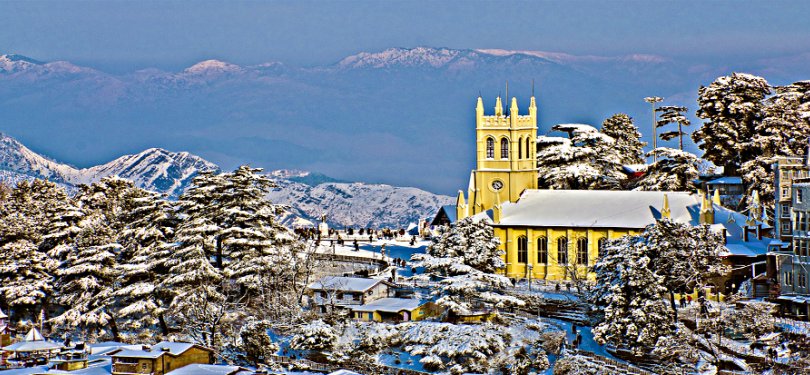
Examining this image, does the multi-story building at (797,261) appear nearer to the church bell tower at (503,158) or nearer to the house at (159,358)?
the church bell tower at (503,158)

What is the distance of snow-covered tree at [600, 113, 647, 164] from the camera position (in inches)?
4183

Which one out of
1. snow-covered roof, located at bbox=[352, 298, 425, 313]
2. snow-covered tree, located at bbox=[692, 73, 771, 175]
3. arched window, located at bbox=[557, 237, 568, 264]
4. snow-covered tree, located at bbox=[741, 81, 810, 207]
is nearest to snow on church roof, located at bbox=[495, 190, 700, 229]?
arched window, located at bbox=[557, 237, 568, 264]

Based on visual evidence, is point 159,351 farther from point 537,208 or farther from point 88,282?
point 537,208

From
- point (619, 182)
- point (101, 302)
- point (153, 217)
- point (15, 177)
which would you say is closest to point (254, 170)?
point (153, 217)

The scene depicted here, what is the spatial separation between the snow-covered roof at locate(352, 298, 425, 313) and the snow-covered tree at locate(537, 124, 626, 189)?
A: 26.9 metres

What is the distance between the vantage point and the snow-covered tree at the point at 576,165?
9256 cm

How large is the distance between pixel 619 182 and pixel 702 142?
9.53m

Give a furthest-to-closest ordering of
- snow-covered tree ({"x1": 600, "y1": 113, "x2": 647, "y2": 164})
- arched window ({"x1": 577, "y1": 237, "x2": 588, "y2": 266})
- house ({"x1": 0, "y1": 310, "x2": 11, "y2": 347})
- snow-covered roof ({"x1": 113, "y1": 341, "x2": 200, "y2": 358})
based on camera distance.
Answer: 1. snow-covered tree ({"x1": 600, "y1": 113, "x2": 647, "y2": 164})
2. arched window ({"x1": 577, "y1": 237, "x2": 588, "y2": 266})
3. house ({"x1": 0, "y1": 310, "x2": 11, "y2": 347})
4. snow-covered roof ({"x1": 113, "y1": 341, "x2": 200, "y2": 358})

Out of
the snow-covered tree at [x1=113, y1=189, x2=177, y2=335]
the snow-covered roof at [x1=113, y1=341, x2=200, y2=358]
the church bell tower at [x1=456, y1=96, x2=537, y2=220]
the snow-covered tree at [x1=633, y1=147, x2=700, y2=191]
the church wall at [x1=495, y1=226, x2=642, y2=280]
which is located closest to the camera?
the snow-covered roof at [x1=113, y1=341, x2=200, y2=358]

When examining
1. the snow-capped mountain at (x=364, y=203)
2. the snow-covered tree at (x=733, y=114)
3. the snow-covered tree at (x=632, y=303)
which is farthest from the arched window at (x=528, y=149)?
the snow-capped mountain at (x=364, y=203)

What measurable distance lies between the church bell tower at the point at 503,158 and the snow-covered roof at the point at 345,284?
12.5 metres

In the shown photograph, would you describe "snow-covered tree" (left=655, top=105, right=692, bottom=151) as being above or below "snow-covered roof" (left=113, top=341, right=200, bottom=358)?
above

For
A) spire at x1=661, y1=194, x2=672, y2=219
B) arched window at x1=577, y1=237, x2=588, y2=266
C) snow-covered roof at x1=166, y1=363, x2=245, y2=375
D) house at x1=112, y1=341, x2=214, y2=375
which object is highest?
spire at x1=661, y1=194, x2=672, y2=219

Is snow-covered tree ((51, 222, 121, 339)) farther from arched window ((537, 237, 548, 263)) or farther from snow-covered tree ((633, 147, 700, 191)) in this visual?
snow-covered tree ((633, 147, 700, 191))
